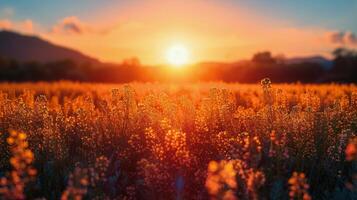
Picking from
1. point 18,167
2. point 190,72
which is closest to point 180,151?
point 18,167

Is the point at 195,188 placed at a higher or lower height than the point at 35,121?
lower

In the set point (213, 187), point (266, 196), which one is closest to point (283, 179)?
point (266, 196)

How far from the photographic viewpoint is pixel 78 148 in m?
6.62

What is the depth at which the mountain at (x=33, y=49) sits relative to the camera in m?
144

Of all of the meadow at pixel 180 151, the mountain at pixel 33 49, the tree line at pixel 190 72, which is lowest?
the meadow at pixel 180 151

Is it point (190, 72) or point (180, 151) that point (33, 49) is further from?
point (180, 151)

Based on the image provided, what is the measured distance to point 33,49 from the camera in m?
149

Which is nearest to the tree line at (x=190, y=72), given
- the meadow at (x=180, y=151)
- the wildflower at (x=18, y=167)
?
the meadow at (x=180, y=151)

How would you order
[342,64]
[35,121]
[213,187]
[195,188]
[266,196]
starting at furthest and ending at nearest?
[342,64] → [35,121] → [195,188] → [266,196] → [213,187]

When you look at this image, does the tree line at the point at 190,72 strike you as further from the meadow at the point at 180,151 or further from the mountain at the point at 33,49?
the mountain at the point at 33,49

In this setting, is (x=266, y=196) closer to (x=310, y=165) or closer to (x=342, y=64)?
(x=310, y=165)

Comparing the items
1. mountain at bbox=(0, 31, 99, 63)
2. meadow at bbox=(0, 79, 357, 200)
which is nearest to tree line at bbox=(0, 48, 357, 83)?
Answer: meadow at bbox=(0, 79, 357, 200)

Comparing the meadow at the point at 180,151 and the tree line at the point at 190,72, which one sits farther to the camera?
the tree line at the point at 190,72

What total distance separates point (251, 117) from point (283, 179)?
1.14 m
